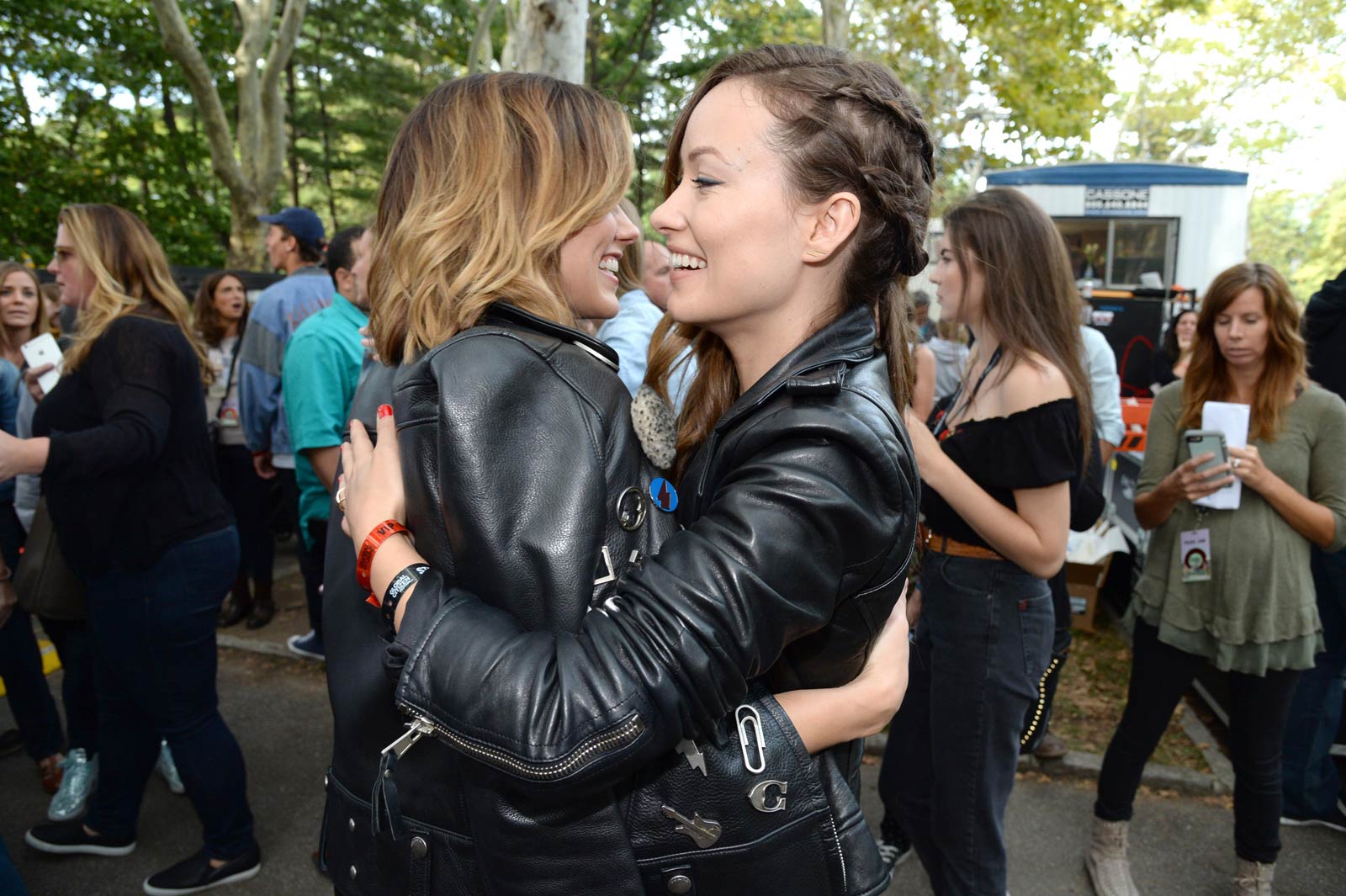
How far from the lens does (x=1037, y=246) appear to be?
2.71 meters

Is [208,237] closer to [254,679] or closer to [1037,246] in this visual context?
[254,679]

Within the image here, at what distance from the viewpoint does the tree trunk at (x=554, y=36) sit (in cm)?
546

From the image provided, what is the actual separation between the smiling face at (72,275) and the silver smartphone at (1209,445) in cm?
376

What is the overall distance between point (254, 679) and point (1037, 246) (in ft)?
15.6

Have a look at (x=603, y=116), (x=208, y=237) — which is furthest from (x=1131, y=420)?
(x=208, y=237)

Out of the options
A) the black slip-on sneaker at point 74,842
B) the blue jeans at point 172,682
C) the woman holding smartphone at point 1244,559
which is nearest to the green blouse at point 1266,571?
the woman holding smartphone at point 1244,559

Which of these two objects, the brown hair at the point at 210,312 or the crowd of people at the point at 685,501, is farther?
the brown hair at the point at 210,312

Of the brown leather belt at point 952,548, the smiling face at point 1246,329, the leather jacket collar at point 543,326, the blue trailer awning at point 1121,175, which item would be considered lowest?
the brown leather belt at point 952,548

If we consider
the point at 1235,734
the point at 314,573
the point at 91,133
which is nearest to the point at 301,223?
the point at 314,573

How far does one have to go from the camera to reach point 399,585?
1.24 meters

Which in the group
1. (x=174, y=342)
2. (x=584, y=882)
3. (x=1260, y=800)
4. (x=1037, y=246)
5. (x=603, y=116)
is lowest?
(x=1260, y=800)

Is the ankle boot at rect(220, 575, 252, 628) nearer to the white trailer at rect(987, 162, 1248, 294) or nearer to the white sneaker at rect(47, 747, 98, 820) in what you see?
the white sneaker at rect(47, 747, 98, 820)

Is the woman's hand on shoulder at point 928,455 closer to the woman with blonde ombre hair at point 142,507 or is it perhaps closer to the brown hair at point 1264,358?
the brown hair at point 1264,358

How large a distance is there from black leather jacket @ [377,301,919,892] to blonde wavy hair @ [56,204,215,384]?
2.31 meters
